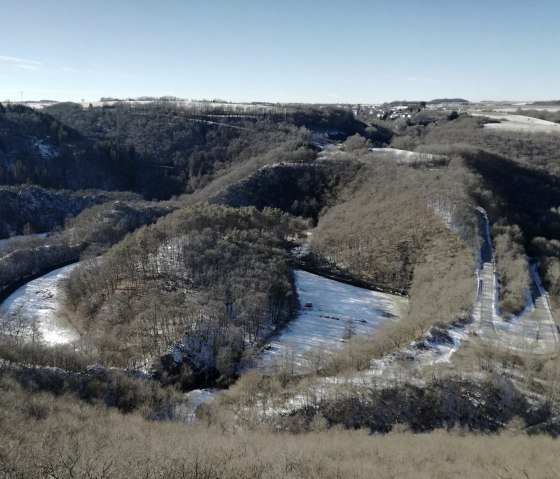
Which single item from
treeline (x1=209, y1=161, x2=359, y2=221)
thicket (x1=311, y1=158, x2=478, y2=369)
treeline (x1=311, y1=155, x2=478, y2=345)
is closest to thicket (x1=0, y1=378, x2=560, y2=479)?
thicket (x1=311, y1=158, x2=478, y2=369)

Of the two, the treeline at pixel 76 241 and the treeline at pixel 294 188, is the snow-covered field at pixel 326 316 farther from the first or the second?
the treeline at pixel 76 241

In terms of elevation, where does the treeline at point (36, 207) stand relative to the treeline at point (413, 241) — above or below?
below

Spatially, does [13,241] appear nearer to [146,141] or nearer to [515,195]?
[146,141]

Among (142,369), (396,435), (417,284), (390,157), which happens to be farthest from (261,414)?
(390,157)

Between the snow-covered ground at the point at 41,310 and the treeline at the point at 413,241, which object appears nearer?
the treeline at the point at 413,241

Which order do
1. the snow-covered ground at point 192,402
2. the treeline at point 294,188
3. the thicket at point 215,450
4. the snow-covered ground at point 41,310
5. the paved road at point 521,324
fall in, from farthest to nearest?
A: the treeline at point 294,188 < the snow-covered ground at point 41,310 < the paved road at point 521,324 < the snow-covered ground at point 192,402 < the thicket at point 215,450

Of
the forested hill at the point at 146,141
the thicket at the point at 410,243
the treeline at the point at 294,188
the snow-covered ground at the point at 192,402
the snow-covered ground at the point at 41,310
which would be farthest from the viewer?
the forested hill at the point at 146,141

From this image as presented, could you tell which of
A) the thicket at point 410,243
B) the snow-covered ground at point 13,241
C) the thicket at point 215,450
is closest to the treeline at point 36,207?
the snow-covered ground at point 13,241

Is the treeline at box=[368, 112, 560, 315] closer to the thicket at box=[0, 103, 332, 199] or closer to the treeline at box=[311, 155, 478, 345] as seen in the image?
the treeline at box=[311, 155, 478, 345]

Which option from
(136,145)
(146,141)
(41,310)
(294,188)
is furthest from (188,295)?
(146,141)
